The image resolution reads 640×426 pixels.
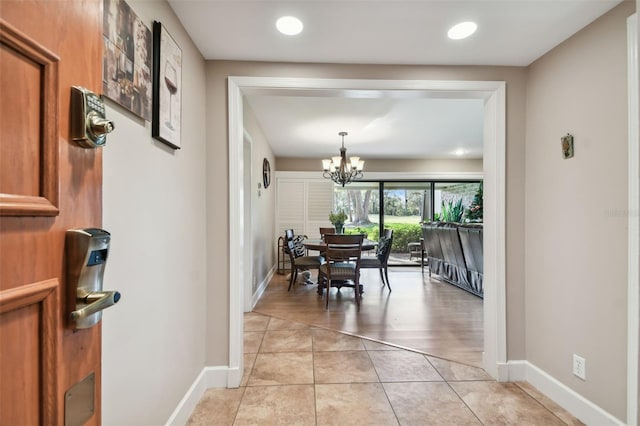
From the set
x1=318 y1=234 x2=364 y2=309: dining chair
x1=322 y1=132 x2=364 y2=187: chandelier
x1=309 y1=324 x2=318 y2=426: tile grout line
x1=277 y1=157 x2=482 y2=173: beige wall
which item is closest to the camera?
x1=309 y1=324 x2=318 y2=426: tile grout line

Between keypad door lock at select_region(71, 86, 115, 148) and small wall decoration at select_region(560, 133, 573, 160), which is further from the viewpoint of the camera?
small wall decoration at select_region(560, 133, 573, 160)

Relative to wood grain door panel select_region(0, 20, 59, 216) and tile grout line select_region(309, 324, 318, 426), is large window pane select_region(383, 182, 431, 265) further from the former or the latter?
wood grain door panel select_region(0, 20, 59, 216)

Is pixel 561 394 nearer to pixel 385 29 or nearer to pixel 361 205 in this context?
pixel 385 29

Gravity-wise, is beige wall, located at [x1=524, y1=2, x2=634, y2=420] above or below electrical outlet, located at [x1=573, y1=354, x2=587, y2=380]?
above

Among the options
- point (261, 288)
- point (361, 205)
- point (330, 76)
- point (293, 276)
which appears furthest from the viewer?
point (361, 205)

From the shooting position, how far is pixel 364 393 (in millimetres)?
1940

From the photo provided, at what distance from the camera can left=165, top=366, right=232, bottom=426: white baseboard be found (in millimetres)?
1582

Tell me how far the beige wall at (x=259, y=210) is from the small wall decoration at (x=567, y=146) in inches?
113

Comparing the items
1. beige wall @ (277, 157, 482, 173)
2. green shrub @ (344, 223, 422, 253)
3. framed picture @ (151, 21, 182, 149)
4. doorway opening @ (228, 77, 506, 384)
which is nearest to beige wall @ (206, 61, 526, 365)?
doorway opening @ (228, 77, 506, 384)

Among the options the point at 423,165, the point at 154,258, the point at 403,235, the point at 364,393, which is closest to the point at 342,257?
the point at 364,393

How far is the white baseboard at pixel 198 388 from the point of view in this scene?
5.19 feet

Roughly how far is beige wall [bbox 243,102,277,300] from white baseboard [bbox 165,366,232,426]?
5.70ft

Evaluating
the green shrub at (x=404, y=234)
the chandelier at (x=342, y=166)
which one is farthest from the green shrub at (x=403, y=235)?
the chandelier at (x=342, y=166)

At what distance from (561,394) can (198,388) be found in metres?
2.29
